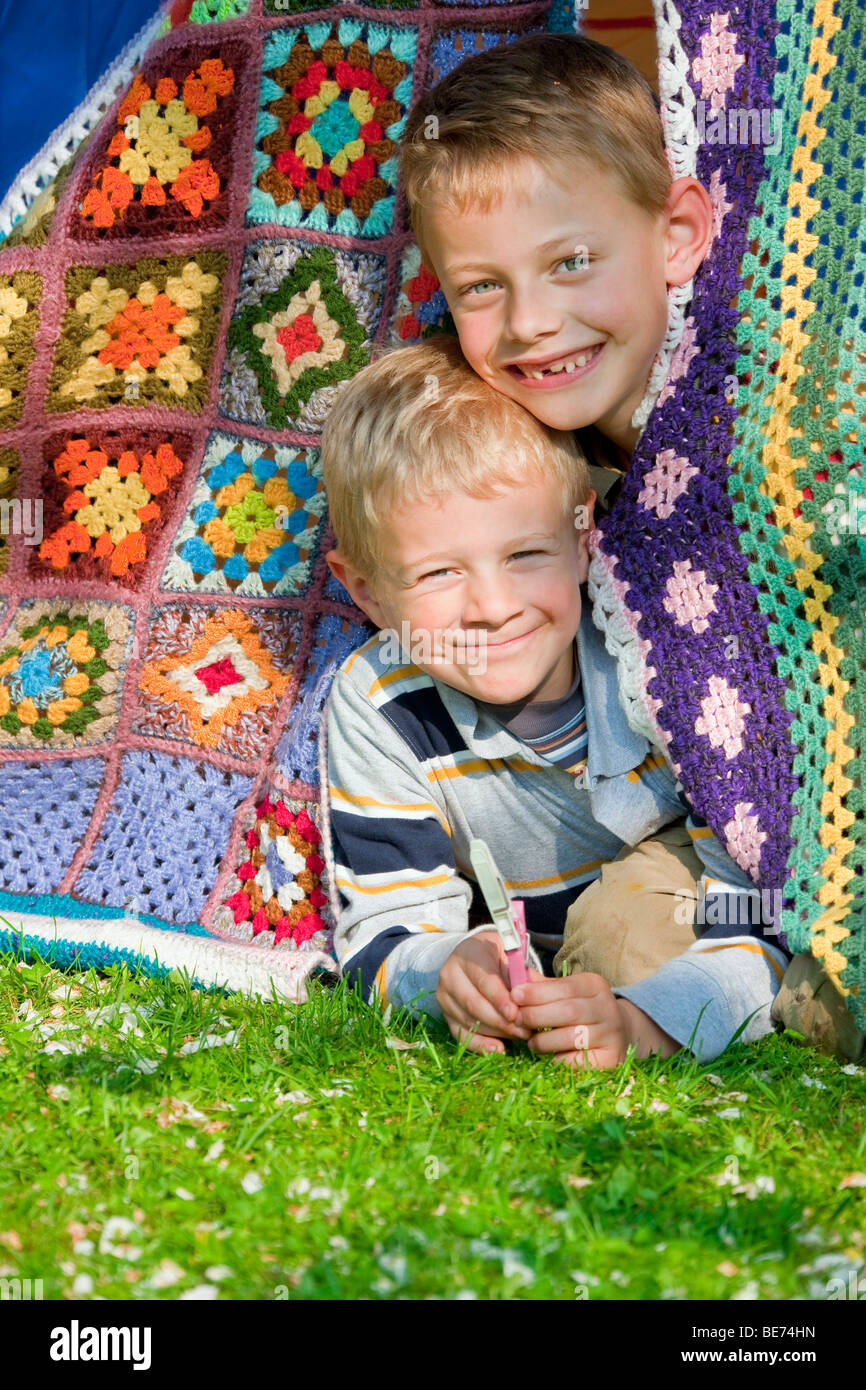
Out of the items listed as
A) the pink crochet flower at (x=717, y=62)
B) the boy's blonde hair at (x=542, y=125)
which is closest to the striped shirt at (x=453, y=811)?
the boy's blonde hair at (x=542, y=125)

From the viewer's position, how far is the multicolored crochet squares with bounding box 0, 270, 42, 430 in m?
2.49

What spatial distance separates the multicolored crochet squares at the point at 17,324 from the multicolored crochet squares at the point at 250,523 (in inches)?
15.5

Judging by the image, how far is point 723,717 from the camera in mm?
1803

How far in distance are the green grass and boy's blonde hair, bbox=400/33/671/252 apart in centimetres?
116

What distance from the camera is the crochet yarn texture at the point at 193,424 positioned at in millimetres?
2273

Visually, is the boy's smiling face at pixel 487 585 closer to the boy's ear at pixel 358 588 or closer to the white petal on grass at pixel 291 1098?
the boy's ear at pixel 358 588

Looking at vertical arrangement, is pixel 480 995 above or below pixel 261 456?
below

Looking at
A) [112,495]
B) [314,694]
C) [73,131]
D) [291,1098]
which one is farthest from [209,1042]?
[73,131]

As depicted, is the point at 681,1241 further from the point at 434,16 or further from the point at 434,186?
the point at 434,16

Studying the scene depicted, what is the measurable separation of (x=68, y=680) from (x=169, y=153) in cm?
96

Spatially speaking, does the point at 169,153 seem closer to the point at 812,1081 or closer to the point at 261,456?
the point at 261,456

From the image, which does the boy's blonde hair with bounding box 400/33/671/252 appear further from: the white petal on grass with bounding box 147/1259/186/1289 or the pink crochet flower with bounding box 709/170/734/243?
the white petal on grass with bounding box 147/1259/186/1289
